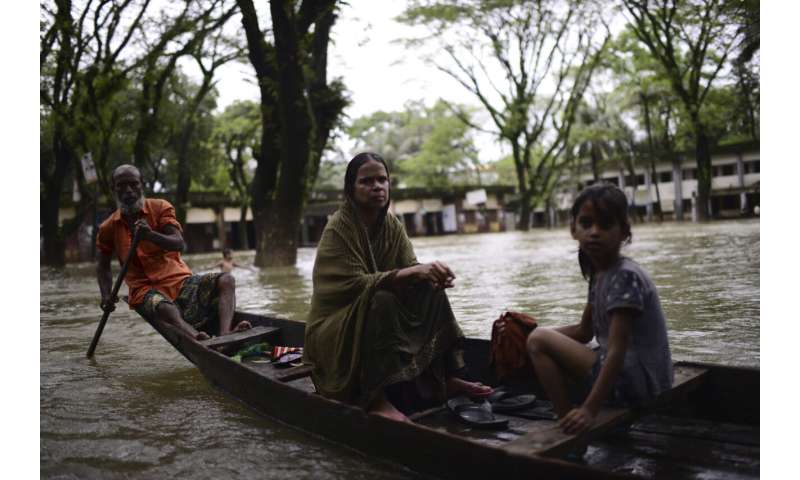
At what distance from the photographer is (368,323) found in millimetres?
3145

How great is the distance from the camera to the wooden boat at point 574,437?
7.63ft

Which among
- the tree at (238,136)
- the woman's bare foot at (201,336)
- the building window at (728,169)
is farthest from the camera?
the building window at (728,169)

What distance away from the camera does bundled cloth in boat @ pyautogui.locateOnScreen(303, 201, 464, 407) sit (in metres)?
3.15

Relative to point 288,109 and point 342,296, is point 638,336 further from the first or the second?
point 288,109

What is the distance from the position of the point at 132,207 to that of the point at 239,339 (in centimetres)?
128

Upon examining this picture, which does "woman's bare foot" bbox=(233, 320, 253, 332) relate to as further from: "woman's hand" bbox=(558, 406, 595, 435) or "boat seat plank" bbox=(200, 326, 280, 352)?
"woman's hand" bbox=(558, 406, 595, 435)

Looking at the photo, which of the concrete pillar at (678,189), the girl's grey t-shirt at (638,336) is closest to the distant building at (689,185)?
the concrete pillar at (678,189)

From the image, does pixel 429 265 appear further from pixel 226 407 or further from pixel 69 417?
pixel 69 417

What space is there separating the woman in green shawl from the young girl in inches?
25.0

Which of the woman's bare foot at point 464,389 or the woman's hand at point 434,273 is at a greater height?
the woman's hand at point 434,273

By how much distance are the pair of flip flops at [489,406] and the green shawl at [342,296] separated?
55 centimetres

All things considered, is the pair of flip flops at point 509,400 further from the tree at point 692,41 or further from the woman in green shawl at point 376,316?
the tree at point 692,41

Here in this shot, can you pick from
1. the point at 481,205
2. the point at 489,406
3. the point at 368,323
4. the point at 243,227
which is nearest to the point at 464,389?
the point at 489,406
